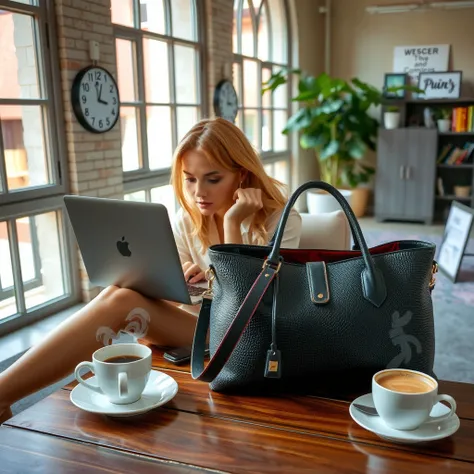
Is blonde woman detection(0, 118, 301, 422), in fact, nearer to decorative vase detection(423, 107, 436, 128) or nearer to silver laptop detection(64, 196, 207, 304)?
silver laptop detection(64, 196, 207, 304)

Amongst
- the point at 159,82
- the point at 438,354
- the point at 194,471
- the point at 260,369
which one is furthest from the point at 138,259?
the point at 159,82

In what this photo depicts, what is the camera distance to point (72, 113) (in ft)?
10.5

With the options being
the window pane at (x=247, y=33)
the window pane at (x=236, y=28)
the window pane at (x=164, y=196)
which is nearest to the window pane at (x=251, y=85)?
the window pane at (x=247, y=33)

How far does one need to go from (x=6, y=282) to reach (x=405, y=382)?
8.72 ft

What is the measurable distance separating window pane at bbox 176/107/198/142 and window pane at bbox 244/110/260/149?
113 cm

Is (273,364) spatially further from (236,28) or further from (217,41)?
(236,28)

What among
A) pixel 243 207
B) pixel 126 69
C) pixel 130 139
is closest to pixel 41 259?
pixel 130 139

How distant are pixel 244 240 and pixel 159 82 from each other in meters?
2.83

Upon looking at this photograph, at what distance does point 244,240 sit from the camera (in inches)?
71.5

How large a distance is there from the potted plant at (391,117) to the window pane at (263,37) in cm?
147

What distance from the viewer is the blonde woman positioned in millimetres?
1267

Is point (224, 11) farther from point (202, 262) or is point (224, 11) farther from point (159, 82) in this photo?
point (202, 262)

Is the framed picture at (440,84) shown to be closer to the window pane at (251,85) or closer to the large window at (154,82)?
the window pane at (251,85)

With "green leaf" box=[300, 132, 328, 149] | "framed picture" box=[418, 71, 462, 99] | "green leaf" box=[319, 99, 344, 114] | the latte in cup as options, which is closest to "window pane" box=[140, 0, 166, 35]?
"green leaf" box=[319, 99, 344, 114]
